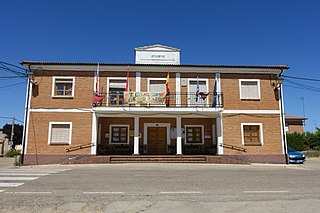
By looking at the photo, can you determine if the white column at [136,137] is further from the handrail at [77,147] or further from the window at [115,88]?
the handrail at [77,147]

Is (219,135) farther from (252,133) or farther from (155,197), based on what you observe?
(155,197)

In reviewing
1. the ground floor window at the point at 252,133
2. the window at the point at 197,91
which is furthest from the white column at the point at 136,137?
the ground floor window at the point at 252,133

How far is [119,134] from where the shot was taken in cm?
1833

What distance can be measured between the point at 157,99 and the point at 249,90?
256 inches

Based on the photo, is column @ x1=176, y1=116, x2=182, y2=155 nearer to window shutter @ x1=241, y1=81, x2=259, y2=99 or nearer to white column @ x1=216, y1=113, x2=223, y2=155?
white column @ x1=216, y1=113, x2=223, y2=155

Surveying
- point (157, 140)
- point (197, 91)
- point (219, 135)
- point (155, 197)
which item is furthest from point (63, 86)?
point (155, 197)

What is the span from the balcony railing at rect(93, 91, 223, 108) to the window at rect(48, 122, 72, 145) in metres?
2.39

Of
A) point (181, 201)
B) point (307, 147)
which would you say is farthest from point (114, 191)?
point (307, 147)

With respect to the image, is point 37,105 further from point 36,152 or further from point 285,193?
point 285,193

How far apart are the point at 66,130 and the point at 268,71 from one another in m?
14.3

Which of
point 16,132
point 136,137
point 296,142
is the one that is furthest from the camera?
point 16,132

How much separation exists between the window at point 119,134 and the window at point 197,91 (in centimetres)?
500

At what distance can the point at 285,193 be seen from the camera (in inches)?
264

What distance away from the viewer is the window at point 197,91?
1730cm
